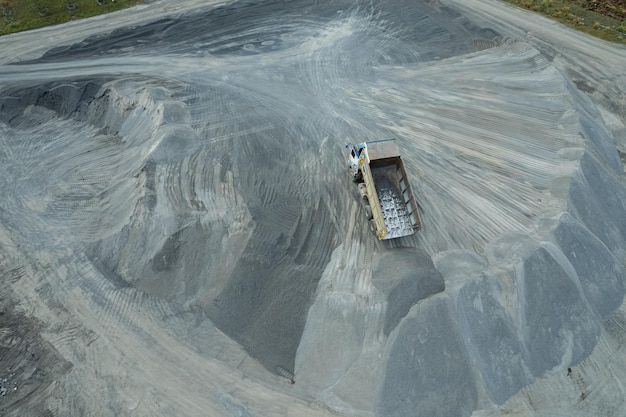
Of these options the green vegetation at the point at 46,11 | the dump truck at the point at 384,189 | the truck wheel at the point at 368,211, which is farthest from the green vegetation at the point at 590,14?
the green vegetation at the point at 46,11

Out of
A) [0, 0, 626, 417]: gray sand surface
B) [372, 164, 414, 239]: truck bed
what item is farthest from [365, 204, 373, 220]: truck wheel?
[372, 164, 414, 239]: truck bed

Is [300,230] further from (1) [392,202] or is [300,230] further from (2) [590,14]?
(2) [590,14]

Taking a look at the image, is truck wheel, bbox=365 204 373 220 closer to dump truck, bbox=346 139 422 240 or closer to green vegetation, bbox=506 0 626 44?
dump truck, bbox=346 139 422 240

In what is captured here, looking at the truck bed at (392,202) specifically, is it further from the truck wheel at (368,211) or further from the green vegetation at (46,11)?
the green vegetation at (46,11)

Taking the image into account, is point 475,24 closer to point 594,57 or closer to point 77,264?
point 594,57

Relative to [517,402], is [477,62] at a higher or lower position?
higher

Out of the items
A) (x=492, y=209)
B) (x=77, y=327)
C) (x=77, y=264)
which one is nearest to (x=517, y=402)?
(x=492, y=209)
